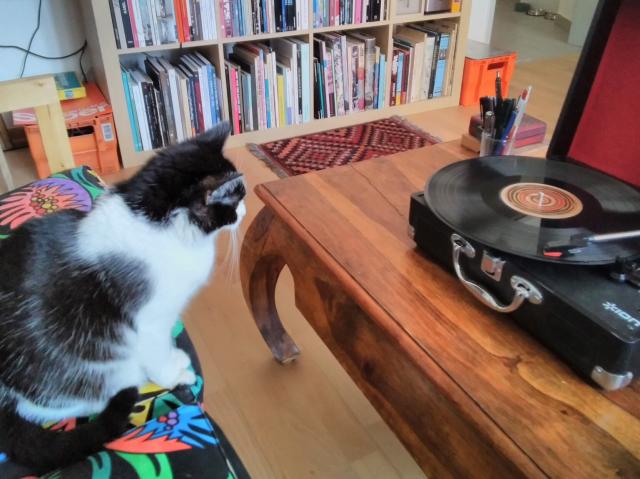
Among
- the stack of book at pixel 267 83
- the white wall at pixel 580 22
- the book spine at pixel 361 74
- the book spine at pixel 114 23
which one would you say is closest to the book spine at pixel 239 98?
the stack of book at pixel 267 83

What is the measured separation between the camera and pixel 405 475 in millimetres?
1020

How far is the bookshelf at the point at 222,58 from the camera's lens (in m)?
1.82

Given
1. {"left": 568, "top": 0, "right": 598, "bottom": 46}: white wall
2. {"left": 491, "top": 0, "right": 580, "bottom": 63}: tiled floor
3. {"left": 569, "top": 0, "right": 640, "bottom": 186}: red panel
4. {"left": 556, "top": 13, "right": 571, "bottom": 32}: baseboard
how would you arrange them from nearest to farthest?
{"left": 569, "top": 0, "right": 640, "bottom": 186}: red panel → {"left": 491, "top": 0, "right": 580, "bottom": 63}: tiled floor → {"left": 568, "top": 0, "right": 598, "bottom": 46}: white wall → {"left": 556, "top": 13, "right": 571, "bottom": 32}: baseboard

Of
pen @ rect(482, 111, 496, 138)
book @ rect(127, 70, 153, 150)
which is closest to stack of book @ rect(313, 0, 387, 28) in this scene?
book @ rect(127, 70, 153, 150)

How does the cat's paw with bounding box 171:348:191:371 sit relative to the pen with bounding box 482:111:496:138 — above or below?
below

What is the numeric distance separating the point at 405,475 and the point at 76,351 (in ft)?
2.19

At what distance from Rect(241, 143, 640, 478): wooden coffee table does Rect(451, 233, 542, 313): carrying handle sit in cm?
3

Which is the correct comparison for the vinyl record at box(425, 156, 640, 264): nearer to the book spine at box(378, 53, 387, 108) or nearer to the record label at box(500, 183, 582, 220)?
the record label at box(500, 183, 582, 220)

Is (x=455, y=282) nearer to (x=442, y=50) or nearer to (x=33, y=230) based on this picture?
(x=33, y=230)

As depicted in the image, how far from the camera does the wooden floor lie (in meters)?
1.04

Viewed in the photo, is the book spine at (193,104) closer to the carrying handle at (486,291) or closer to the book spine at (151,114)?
the book spine at (151,114)

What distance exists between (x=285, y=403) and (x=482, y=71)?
6.70 ft

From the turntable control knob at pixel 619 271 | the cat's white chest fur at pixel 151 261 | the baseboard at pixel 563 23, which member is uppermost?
the turntable control knob at pixel 619 271

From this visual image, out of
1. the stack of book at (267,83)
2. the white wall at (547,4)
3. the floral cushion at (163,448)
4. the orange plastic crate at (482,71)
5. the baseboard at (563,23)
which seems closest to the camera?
the floral cushion at (163,448)
